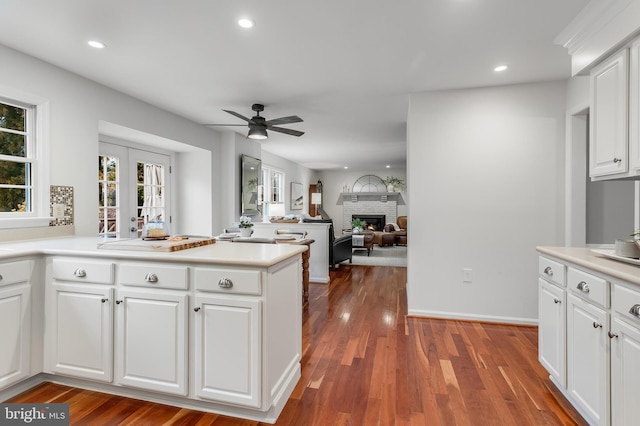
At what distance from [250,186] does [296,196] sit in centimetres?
356

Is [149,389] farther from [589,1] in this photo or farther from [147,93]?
[589,1]

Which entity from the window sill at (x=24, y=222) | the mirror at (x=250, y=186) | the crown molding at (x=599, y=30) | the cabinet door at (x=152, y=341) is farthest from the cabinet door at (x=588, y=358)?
the mirror at (x=250, y=186)

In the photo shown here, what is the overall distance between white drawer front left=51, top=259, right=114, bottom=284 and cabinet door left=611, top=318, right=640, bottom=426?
2566 millimetres

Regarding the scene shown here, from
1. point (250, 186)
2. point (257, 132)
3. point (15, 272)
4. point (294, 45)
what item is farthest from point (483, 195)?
point (250, 186)

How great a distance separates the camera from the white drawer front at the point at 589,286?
59.5 inches

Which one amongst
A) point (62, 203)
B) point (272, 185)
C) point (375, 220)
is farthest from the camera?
point (375, 220)

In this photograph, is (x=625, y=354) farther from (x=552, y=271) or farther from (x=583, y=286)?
(x=552, y=271)

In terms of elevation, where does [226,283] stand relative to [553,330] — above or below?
above

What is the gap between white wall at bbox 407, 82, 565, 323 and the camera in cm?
324

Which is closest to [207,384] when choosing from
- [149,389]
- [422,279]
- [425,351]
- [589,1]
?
[149,389]

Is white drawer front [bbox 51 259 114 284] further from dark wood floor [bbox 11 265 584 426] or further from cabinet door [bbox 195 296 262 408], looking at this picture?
dark wood floor [bbox 11 265 584 426]

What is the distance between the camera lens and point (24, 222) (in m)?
2.62

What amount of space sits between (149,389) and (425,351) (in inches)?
79.0

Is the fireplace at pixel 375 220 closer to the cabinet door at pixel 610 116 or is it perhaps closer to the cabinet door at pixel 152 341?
the cabinet door at pixel 610 116
